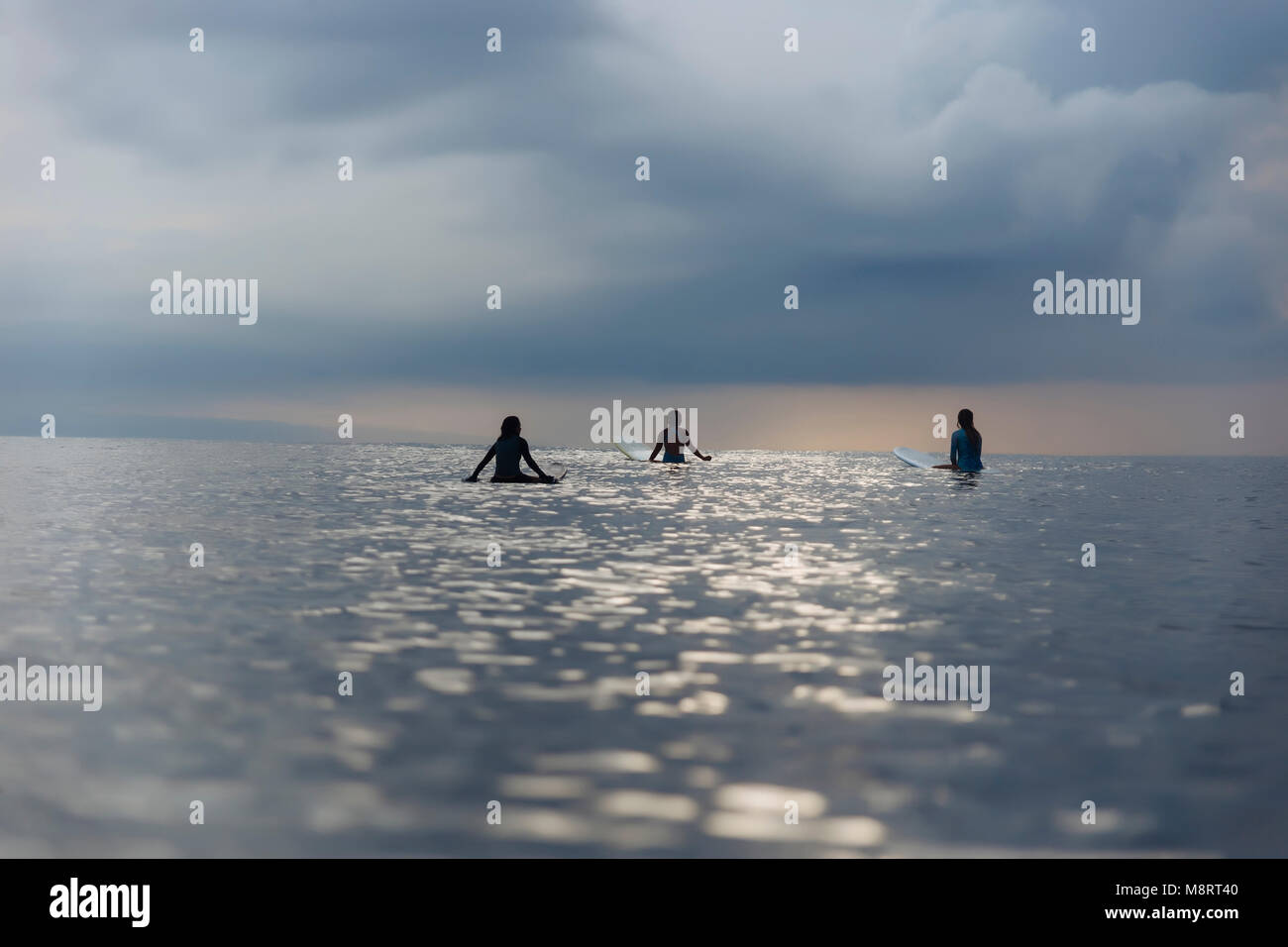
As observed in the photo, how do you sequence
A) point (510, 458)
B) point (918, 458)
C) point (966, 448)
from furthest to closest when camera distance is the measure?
1. point (918, 458)
2. point (966, 448)
3. point (510, 458)

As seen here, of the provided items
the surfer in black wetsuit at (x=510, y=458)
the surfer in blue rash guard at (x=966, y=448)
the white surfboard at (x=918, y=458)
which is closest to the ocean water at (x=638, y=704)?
the surfer in black wetsuit at (x=510, y=458)

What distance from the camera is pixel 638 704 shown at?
19.0 feet

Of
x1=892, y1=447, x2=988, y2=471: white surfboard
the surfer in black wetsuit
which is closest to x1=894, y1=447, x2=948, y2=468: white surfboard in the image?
x1=892, y1=447, x2=988, y2=471: white surfboard

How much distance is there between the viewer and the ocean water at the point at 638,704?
13.3 feet

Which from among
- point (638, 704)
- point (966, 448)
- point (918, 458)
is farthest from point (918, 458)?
point (638, 704)

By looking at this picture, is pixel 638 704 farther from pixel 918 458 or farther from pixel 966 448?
pixel 918 458

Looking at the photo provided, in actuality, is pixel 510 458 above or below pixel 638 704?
above

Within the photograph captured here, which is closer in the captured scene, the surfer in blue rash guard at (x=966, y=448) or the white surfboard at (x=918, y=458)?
the surfer in blue rash guard at (x=966, y=448)

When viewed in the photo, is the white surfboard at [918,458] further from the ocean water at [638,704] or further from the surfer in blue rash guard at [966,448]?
the ocean water at [638,704]

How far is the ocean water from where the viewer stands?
13.3ft
